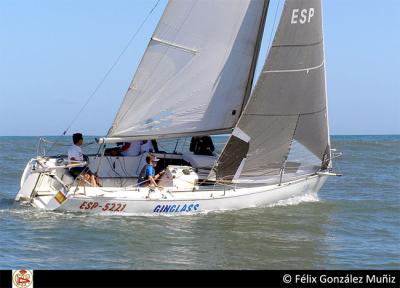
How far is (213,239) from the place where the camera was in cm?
1295

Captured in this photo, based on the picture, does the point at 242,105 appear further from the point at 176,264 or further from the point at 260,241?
the point at 176,264

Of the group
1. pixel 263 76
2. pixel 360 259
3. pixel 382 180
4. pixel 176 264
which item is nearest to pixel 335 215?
pixel 263 76

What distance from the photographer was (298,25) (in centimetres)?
1552

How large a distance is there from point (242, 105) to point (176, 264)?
617cm

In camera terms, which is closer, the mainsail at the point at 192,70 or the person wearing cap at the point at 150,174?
the person wearing cap at the point at 150,174

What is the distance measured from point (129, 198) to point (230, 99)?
11.3ft

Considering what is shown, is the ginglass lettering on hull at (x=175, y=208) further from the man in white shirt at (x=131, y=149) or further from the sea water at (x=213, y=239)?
the man in white shirt at (x=131, y=149)

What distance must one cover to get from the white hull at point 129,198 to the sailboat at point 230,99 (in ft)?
0.21

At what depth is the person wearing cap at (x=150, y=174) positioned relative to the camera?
14.7 metres

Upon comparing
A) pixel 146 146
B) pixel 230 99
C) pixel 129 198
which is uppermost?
pixel 230 99

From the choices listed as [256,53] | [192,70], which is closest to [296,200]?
[256,53]

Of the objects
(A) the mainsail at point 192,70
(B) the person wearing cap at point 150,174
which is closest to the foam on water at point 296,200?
(A) the mainsail at point 192,70
